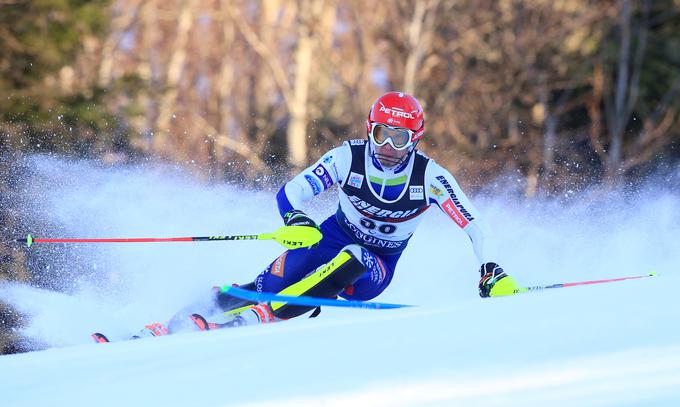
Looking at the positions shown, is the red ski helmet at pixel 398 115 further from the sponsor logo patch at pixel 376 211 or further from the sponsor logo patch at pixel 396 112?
the sponsor logo patch at pixel 376 211

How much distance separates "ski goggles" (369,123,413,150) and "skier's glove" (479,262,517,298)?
88 cm

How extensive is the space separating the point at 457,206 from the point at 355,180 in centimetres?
64

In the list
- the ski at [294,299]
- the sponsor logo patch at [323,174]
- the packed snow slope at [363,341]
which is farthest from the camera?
the sponsor logo patch at [323,174]

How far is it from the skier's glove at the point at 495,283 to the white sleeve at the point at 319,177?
1.07 meters

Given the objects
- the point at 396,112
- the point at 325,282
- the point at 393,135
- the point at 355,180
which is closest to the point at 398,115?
the point at 396,112

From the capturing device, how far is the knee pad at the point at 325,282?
579cm

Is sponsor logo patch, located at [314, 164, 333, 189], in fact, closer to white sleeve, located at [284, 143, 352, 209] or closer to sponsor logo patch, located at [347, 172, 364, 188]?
white sleeve, located at [284, 143, 352, 209]

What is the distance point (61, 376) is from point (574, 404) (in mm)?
2056

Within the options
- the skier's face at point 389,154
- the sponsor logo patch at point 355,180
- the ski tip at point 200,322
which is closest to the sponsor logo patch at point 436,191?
the skier's face at point 389,154

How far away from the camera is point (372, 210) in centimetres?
644

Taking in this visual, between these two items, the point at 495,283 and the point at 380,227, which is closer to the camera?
the point at 495,283

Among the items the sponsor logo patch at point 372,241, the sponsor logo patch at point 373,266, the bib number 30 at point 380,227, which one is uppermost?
the bib number 30 at point 380,227

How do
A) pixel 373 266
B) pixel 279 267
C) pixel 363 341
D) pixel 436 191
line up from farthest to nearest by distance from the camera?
pixel 436 191 < pixel 373 266 < pixel 279 267 < pixel 363 341

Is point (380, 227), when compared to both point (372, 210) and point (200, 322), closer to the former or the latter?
point (372, 210)
